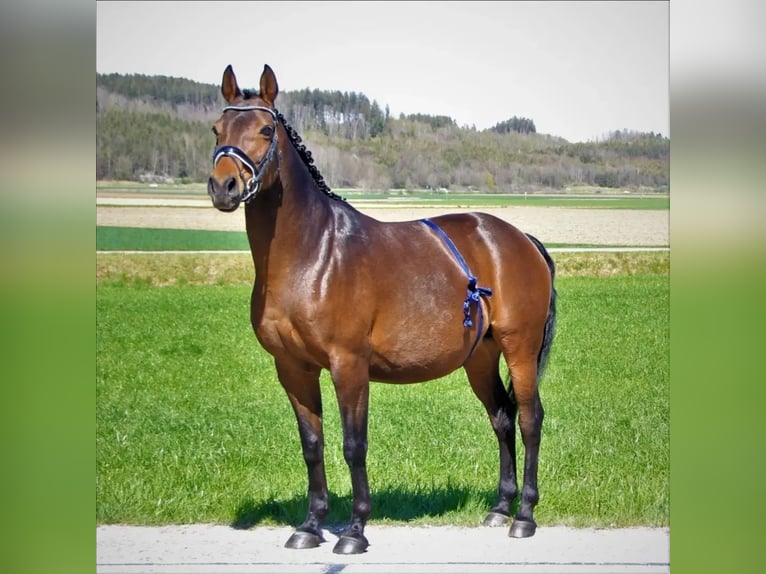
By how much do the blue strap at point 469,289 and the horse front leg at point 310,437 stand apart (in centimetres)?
97

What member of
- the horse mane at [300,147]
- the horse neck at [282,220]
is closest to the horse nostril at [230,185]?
the horse neck at [282,220]

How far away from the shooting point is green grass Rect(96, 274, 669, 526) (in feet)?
21.8

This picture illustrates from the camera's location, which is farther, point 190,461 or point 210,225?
point 210,225

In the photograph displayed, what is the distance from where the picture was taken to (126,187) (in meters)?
12.8

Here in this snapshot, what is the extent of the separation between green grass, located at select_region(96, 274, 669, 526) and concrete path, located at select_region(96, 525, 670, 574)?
0.19 m

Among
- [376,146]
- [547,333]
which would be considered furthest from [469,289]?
[376,146]

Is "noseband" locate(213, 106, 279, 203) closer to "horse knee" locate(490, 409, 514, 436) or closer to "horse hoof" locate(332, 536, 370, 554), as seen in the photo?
"horse hoof" locate(332, 536, 370, 554)

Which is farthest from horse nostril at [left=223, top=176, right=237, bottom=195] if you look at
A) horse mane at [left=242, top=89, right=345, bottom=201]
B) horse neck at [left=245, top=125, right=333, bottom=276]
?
horse mane at [left=242, top=89, right=345, bottom=201]

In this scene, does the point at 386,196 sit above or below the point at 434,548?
above

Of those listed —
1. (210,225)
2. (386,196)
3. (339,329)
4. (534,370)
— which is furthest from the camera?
(210,225)

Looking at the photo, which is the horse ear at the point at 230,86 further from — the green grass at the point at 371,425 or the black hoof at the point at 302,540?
the green grass at the point at 371,425
